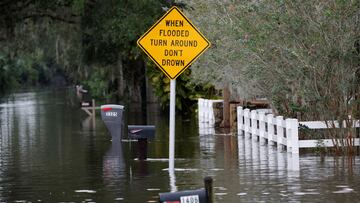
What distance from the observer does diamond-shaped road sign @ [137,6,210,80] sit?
17.4 metres

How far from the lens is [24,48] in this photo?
53375mm

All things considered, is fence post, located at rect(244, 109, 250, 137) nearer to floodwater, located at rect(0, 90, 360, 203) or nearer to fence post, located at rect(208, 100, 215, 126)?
floodwater, located at rect(0, 90, 360, 203)

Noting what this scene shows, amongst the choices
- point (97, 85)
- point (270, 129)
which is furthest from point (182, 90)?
point (97, 85)

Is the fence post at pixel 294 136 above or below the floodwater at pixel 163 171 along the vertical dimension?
above

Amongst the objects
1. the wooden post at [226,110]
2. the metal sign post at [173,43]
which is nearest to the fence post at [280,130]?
the metal sign post at [173,43]

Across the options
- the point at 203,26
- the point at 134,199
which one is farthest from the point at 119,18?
the point at 134,199

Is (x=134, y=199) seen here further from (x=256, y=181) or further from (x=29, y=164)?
(x=29, y=164)

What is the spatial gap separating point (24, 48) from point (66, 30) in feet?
8.07

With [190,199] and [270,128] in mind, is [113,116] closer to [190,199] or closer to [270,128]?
[270,128]

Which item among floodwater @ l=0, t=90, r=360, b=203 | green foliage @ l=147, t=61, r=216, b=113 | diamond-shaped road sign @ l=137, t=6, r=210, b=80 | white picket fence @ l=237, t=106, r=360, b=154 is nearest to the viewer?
floodwater @ l=0, t=90, r=360, b=203

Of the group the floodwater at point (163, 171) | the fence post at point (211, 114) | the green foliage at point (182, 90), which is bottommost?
the floodwater at point (163, 171)

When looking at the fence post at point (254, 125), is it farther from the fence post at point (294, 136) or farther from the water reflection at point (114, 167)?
the fence post at point (294, 136)

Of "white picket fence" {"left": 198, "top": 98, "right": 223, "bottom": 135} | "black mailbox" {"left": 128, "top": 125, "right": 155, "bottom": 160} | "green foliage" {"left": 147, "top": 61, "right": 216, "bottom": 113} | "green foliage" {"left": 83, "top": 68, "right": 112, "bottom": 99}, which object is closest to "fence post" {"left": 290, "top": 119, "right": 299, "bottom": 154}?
"black mailbox" {"left": 128, "top": 125, "right": 155, "bottom": 160}

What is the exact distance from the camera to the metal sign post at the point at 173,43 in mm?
17375
